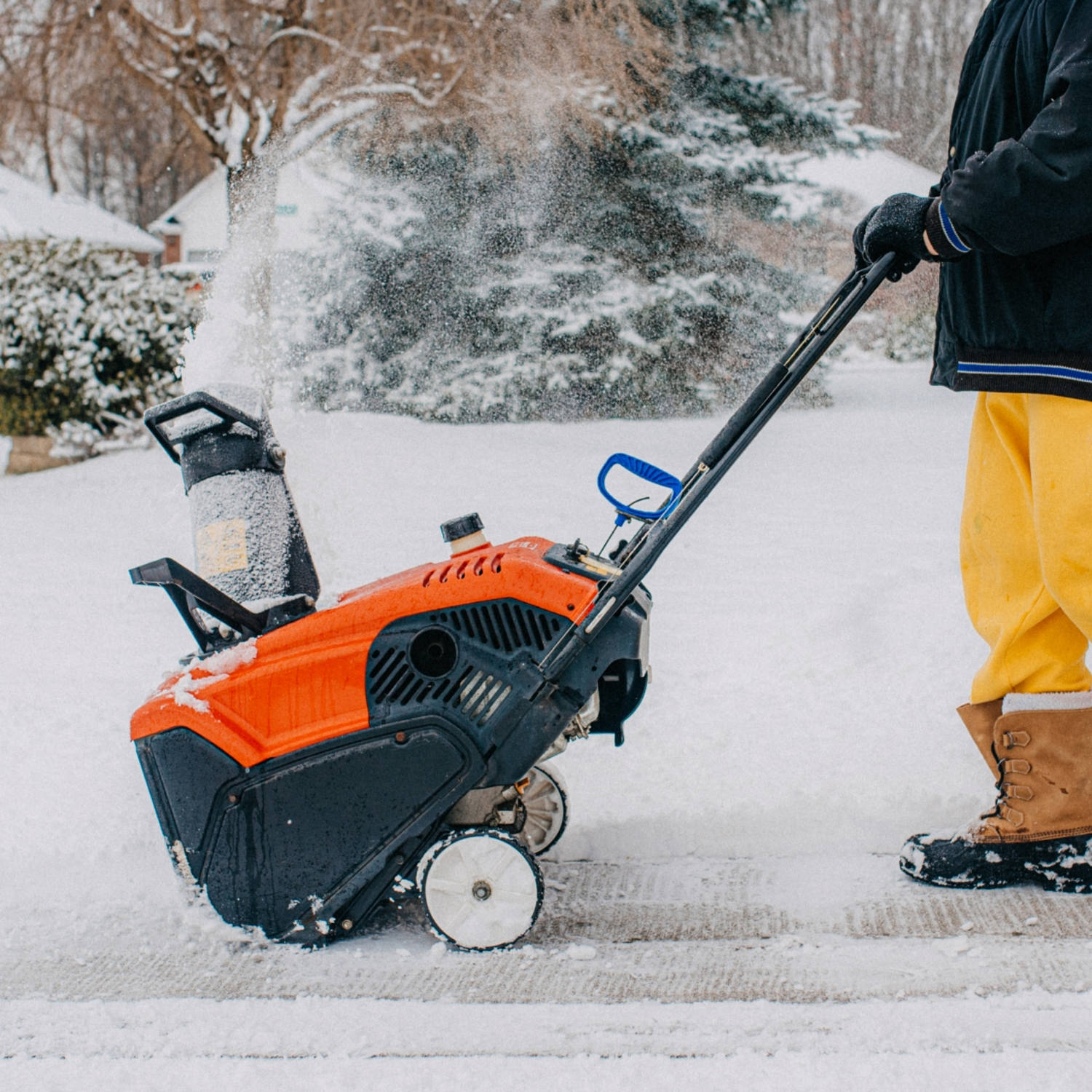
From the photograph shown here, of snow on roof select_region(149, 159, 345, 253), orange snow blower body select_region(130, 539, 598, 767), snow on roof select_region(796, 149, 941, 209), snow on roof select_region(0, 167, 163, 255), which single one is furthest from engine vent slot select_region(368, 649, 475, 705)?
snow on roof select_region(0, 167, 163, 255)

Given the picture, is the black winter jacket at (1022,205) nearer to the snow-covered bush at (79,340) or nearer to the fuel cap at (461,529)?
the fuel cap at (461,529)

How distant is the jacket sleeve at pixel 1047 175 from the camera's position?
1658 mm

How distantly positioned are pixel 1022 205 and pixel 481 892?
1.25 m

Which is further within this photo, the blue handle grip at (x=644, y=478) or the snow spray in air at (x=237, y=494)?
the snow spray in air at (x=237, y=494)

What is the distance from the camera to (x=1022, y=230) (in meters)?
1.72

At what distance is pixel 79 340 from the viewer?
7.98 meters

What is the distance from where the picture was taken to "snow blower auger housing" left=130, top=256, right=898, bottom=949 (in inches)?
69.3

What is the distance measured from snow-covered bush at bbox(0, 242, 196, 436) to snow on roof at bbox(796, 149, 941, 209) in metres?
4.67

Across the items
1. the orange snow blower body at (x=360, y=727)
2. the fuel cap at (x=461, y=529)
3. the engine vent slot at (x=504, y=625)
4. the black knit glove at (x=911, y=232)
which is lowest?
the orange snow blower body at (x=360, y=727)

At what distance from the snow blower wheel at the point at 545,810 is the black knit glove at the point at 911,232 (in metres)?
1.03

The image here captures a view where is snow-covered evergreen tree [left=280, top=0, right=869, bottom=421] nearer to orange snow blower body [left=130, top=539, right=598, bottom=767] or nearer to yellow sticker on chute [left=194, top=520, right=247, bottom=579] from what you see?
yellow sticker on chute [left=194, top=520, right=247, bottom=579]

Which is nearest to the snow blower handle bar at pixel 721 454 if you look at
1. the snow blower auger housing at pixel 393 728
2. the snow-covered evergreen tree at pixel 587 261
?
the snow blower auger housing at pixel 393 728

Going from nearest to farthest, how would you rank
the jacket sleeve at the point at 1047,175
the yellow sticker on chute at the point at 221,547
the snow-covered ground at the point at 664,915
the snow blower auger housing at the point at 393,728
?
the snow-covered ground at the point at 664,915, the jacket sleeve at the point at 1047,175, the snow blower auger housing at the point at 393,728, the yellow sticker on chute at the point at 221,547

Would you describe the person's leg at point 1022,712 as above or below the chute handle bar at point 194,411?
below
